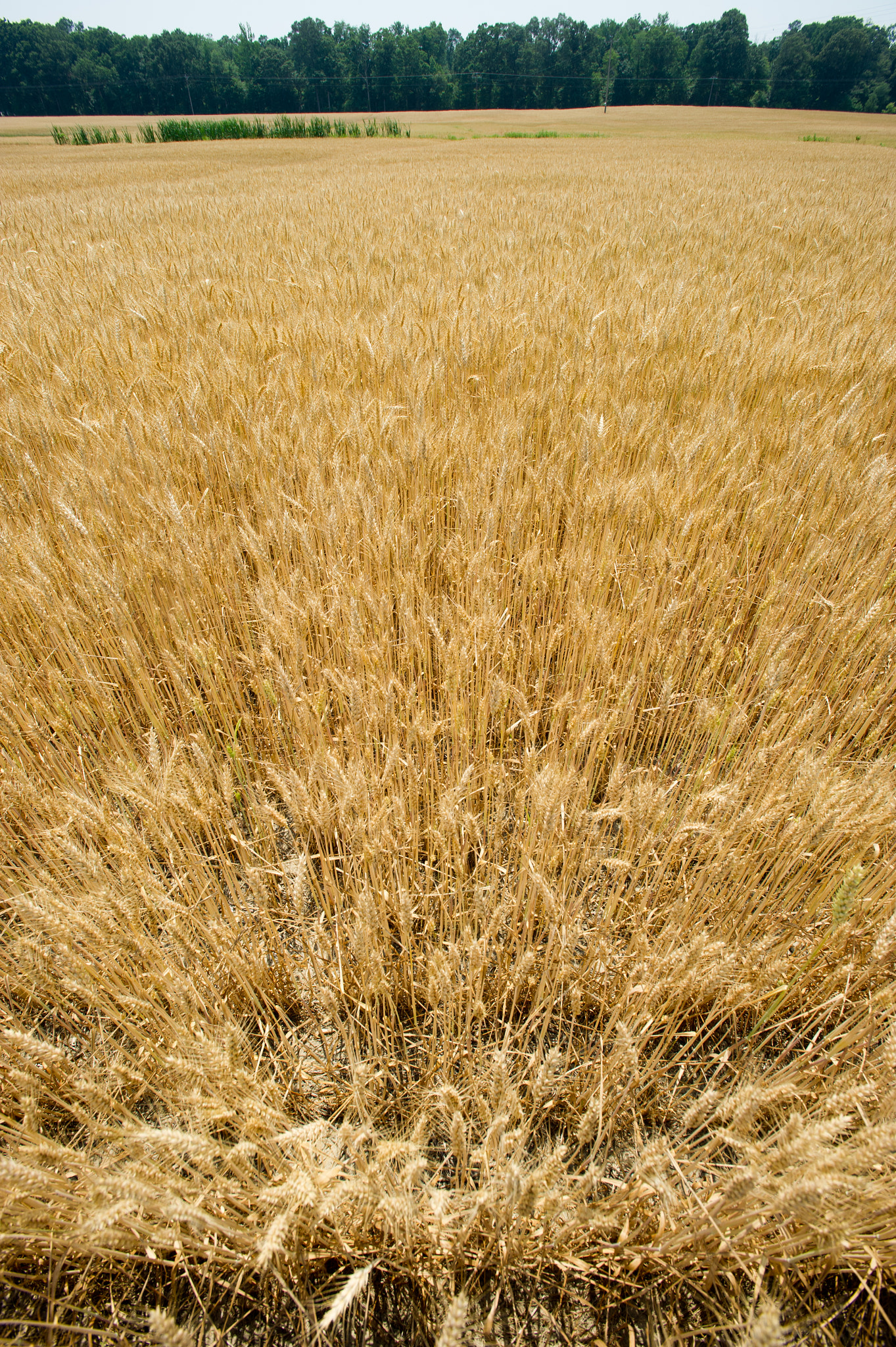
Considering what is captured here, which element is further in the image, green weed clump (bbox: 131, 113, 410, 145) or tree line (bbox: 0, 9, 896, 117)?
tree line (bbox: 0, 9, 896, 117)

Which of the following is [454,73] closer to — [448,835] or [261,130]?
[261,130]

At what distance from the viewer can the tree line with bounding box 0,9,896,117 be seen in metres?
62.8

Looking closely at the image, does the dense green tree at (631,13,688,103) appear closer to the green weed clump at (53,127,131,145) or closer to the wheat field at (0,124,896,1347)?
the green weed clump at (53,127,131,145)

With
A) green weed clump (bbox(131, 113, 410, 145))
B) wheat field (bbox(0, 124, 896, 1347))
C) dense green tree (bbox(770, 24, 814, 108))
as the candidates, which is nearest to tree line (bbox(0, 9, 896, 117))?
dense green tree (bbox(770, 24, 814, 108))

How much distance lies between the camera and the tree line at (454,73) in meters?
62.8

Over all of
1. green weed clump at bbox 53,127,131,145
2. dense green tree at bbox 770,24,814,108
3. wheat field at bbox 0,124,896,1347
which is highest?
dense green tree at bbox 770,24,814,108

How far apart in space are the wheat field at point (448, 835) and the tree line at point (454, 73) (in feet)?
267

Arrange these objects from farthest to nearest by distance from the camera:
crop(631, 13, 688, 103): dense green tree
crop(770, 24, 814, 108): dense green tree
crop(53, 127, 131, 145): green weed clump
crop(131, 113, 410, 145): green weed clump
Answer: crop(631, 13, 688, 103): dense green tree → crop(770, 24, 814, 108): dense green tree → crop(131, 113, 410, 145): green weed clump → crop(53, 127, 131, 145): green weed clump

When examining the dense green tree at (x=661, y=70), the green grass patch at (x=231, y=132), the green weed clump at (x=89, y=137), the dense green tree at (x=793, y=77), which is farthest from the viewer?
the dense green tree at (x=661, y=70)

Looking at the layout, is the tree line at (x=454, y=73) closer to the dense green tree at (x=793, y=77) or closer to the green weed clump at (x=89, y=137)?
the dense green tree at (x=793, y=77)

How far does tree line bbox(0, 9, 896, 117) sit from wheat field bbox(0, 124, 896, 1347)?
81.3m

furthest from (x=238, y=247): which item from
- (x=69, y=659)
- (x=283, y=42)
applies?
(x=283, y=42)

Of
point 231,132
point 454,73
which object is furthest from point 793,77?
point 231,132

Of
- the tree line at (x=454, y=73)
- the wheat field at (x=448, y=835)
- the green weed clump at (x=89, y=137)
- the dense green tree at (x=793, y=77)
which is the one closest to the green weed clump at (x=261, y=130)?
the green weed clump at (x=89, y=137)
